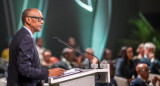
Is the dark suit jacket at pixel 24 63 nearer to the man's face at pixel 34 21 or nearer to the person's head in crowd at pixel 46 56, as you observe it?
the man's face at pixel 34 21

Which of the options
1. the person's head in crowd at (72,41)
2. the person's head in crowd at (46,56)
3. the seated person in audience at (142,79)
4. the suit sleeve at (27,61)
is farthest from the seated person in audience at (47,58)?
the suit sleeve at (27,61)

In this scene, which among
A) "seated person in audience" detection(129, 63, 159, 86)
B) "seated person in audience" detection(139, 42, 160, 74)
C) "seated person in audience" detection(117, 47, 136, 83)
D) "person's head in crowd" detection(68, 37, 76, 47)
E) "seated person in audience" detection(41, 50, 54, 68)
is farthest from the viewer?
"person's head in crowd" detection(68, 37, 76, 47)

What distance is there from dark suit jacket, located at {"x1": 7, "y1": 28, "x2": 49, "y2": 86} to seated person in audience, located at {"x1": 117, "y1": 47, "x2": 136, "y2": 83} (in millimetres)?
3822

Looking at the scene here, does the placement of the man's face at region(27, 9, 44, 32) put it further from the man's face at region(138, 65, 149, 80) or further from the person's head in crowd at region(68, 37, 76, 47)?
the person's head in crowd at region(68, 37, 76, 47)

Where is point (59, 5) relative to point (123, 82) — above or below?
above

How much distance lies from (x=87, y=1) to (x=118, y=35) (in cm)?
545

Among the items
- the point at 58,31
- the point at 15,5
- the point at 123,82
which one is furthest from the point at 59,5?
the point at 123,82

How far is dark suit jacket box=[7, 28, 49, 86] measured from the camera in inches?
114

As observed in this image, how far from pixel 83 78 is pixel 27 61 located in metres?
0.58

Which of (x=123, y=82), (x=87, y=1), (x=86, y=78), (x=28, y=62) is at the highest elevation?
(x=87, y=1)

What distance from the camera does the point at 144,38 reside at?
10133 millimetres

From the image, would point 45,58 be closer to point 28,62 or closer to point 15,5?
point 15,5

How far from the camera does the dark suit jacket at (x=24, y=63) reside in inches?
114

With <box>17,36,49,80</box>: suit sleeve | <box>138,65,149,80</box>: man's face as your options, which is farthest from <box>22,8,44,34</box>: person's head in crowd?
<box>138,65,149,80</box>: man's face
